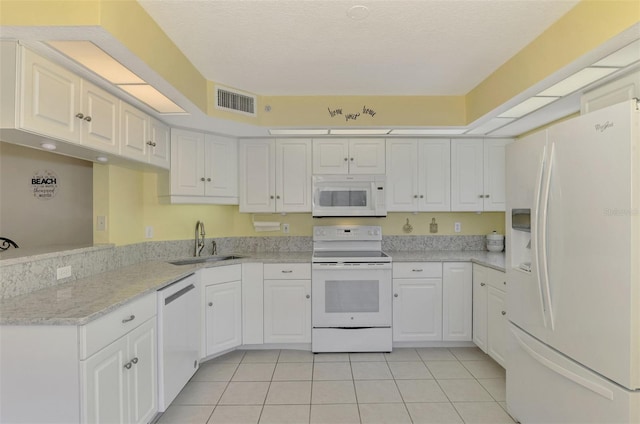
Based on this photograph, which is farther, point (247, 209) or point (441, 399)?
point (247, 209)

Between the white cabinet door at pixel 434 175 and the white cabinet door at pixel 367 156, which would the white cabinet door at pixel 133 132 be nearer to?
the white cabinet door at pixel 367 156

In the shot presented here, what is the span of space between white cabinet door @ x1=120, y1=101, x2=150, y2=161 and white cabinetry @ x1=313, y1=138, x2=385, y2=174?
160cm

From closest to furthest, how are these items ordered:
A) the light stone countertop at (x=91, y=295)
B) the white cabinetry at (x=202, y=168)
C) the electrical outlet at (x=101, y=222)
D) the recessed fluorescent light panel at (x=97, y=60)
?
the light stone countertop at (x=91, y=295) → the recessed fluorescent light panel at (x=97, y=60) → the electrical outlet at (x=101, y=222) → the white cabinetry at (x=202, y=168)

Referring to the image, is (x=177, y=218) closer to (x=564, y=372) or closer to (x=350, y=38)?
(x=350, y=38)

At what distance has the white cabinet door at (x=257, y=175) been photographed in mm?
3369

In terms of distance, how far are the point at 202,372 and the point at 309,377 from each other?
94 cm

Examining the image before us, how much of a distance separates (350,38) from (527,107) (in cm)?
159

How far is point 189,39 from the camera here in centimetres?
200

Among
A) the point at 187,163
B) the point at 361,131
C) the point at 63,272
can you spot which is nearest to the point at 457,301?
the point at 361,131

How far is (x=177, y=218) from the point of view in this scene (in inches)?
128

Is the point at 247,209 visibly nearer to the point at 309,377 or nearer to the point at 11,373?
the point at 309,377

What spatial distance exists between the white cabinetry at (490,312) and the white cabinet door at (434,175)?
776 millimetres

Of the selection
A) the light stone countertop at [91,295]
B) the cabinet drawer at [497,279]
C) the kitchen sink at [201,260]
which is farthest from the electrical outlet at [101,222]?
the cabinet drawer at [497,279]

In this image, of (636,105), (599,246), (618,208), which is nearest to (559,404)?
(599,246)
